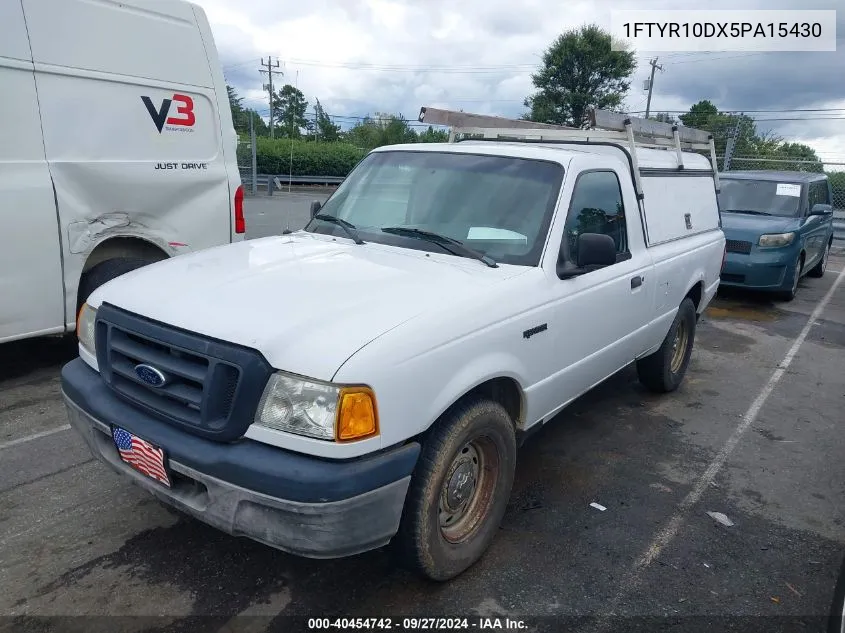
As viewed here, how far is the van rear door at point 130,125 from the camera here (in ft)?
15.7

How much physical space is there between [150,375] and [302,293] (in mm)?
679

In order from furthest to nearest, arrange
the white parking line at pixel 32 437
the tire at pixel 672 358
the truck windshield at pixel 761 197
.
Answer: the truck windshield at pixel 761 197 < the tire at pixel 672 358 < the white parking line at pixel 32 437

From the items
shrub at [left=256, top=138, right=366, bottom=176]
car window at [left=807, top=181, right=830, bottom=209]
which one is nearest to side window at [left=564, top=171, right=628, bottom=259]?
car window at [left=807, top=181, right=830, bottom=209]

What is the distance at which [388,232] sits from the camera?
3.67 metres

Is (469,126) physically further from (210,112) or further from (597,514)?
(597,514)

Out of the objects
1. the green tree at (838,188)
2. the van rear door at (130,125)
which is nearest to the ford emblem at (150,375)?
the van rear door at (130,125)

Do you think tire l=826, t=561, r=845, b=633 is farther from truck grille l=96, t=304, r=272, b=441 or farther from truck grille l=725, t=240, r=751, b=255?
truck grille l=725, t=240, r=751, b=255

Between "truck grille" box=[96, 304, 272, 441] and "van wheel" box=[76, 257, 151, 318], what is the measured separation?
8.51 ft

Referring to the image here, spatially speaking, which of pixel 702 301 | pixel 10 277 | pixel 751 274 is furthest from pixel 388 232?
pixel 751 274

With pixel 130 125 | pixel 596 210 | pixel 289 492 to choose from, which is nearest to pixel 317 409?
pixel 289 492

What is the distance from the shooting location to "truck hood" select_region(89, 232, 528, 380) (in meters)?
2.37

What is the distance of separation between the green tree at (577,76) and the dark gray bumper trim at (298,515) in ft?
126

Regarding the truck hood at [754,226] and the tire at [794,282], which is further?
the tire at [794,282]

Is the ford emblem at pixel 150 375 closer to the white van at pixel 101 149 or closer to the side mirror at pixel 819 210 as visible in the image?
the white van at pixel 101 149
